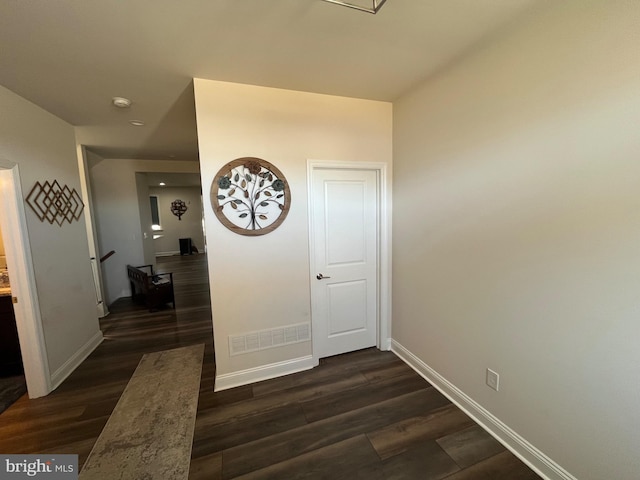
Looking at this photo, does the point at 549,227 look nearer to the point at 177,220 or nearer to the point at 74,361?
the point at 74,361

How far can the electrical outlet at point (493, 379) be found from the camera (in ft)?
5.70

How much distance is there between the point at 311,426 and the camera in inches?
73.5

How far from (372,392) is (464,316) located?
1020 millimetres

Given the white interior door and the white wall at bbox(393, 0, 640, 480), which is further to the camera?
the white interior door

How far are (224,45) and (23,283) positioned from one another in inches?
101

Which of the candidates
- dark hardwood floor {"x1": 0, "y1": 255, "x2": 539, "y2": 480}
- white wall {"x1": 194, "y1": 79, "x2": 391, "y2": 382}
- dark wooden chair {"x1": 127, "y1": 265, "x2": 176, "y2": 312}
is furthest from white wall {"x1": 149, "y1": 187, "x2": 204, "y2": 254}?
white wall {"x1": 194, "y1": 79, "x2": 391, "y2": 382}

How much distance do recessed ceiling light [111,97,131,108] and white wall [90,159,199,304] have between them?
288 cm

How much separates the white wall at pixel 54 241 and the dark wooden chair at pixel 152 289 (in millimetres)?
1030

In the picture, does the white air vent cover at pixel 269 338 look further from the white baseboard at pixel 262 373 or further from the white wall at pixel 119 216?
the white wall at pixel 119 216

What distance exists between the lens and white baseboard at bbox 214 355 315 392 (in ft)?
7.50

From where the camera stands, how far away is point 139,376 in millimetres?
2479

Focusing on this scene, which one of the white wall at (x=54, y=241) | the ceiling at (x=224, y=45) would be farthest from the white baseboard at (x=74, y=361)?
the ceiling at (x=224, y=45)

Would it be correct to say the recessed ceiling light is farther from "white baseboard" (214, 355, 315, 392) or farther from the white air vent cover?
"white baseboard" (214, 355, 315, 392)

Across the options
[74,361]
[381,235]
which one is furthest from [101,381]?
[381,235]
